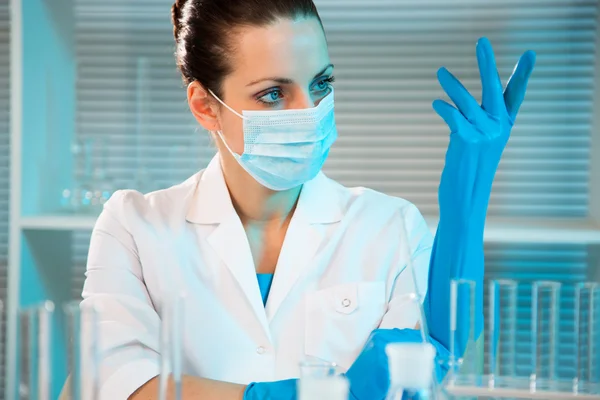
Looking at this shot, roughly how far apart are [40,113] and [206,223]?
3.67 ft

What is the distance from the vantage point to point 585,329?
1008mm

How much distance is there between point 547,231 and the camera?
2.40m

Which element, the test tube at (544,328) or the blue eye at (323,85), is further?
the blue eye at (323,85)

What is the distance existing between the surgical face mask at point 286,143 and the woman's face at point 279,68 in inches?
0.8

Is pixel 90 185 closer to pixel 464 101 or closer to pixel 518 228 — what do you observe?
pixel 518 228

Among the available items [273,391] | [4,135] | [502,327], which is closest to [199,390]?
[273,391]

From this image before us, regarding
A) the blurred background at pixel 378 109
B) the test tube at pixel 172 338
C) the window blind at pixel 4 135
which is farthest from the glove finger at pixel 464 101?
the window blind at pixel 4 135

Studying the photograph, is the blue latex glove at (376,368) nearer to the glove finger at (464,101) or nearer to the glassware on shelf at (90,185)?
the glove finger at (464,101)

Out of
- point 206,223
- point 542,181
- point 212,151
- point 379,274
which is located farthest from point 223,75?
point 542,181

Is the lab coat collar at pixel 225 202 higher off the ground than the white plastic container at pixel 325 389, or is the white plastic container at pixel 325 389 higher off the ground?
the lab coat collar at pixel 225 202

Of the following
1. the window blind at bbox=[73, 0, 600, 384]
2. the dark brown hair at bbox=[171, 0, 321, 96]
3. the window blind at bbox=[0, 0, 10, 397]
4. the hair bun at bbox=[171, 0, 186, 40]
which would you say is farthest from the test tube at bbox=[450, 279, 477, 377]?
the window blind at bbox=[0, 0, 10, 397]

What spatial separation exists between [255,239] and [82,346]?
90 centimetres

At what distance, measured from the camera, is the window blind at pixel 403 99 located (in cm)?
303

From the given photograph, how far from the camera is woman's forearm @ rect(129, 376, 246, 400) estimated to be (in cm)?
134
